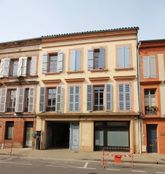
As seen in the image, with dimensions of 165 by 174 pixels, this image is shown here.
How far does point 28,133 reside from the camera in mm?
19406

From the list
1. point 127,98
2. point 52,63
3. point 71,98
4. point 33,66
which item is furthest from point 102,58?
point 33,66

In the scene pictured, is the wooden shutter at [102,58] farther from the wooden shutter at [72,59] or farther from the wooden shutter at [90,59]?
the wooden shutter at [72,59]

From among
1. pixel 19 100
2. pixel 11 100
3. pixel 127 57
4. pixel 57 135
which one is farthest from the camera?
pixel 57 135

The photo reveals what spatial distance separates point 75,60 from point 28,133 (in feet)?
24.2

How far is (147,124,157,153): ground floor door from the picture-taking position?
54.5 feet

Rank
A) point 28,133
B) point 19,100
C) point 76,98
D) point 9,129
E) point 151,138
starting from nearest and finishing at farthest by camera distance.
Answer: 1. point 151,138
2. point 76,98
3. point 28,133
4. point 19,100
5. point 9,129

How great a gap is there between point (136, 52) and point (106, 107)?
4.90 m

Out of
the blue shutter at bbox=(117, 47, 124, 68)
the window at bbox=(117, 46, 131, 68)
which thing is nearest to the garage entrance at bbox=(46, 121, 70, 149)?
the blue shutter at bbox=(117, 47, 124, 68)

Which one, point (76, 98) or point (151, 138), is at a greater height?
point (76, 98)

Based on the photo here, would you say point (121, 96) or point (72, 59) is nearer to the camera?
point (121, 96)

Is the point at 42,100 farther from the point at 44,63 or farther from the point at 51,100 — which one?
the point at 44,63

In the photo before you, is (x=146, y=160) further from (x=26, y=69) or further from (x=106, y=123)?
(x=26, y=69)

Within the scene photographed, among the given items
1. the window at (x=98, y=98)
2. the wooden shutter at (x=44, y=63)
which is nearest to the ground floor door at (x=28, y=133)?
the wooden shutter at (x=44, y=63)

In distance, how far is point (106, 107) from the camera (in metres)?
17.4
